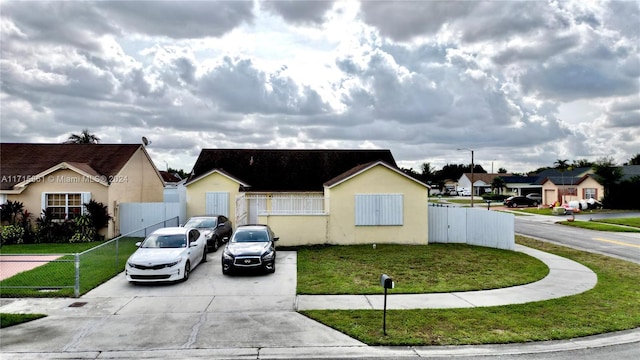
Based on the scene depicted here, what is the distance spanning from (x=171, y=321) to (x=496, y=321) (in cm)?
728

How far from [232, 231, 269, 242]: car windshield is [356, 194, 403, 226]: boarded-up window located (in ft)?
20.4

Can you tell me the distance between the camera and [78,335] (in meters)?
8.63

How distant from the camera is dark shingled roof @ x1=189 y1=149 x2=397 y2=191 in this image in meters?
29.2

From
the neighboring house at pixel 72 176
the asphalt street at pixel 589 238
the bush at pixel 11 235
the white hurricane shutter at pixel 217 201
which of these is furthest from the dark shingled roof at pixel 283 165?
the asphalt street at pixel 589 238

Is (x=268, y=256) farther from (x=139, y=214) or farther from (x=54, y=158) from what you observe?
(x=54, y=158)

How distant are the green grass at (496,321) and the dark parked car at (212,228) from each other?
32.4 feet

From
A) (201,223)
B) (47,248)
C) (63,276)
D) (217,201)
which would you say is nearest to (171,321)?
(63,276)

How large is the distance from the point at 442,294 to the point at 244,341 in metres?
5.91

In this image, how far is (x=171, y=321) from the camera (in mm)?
9484

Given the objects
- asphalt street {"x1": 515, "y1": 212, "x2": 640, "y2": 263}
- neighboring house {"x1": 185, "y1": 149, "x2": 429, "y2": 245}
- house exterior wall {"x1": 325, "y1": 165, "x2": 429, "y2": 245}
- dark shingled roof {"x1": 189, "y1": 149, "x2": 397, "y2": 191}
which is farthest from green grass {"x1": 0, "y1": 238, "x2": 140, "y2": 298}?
asphalt street {"x1": 515, "y1": 212, "x2": 640, "y2": 263}

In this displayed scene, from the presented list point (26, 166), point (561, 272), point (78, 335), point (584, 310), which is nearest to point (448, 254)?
point (561, 272)

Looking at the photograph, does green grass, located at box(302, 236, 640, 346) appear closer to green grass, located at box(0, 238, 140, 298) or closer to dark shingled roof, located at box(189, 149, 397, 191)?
green grass, located at box(0, 238, 140, 298)

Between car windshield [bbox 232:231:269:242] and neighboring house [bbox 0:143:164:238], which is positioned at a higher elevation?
neighboring house [bbox 0:143:164:238]

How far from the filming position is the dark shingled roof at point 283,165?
96.0 ft
